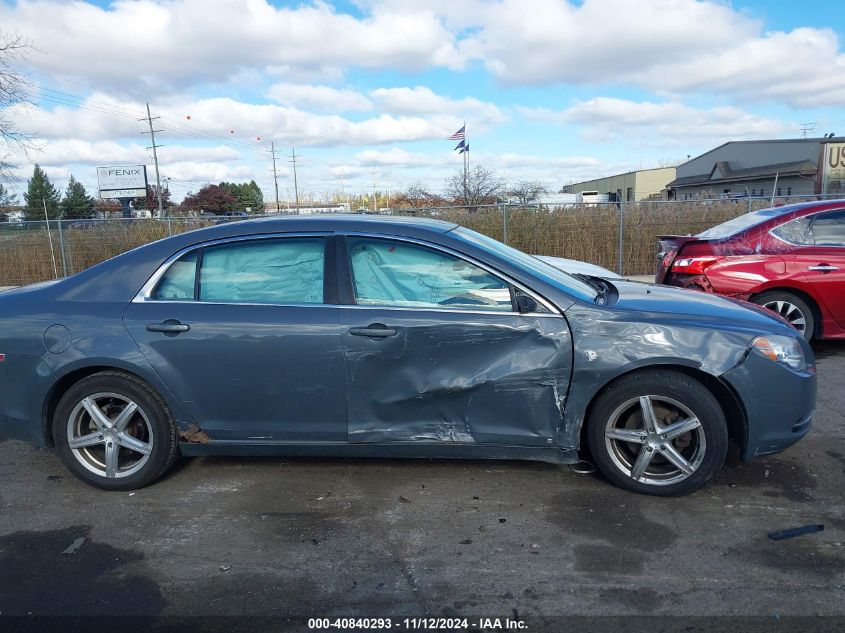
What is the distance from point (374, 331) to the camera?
3.61m

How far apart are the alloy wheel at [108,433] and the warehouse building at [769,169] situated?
1282 inches

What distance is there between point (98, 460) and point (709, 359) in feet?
12.0

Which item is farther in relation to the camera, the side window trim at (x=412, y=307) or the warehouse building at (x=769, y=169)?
the warehouse building at (x=769, y=169)

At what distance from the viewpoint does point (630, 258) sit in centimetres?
1405

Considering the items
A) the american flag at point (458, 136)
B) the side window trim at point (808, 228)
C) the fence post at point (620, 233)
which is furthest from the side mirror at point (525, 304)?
the american flag at point (458, 136)

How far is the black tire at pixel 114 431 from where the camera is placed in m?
3.84

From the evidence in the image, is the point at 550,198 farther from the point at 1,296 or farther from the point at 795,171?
the point at 1,296

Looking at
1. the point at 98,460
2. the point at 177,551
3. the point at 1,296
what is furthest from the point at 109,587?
the point at 1,296

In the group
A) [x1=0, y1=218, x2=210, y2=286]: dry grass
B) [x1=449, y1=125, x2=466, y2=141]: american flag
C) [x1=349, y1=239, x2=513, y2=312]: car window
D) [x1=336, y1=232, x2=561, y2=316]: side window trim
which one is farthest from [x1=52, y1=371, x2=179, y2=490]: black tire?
[x1=449, y1=125, x2=466, y2=141]: american flag

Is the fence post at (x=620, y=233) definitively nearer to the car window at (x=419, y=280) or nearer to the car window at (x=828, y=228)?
the car window at (x=828, y=228)

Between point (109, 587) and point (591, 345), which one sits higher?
Result: point (591, 345)

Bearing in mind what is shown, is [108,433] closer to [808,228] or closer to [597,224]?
[808,228]

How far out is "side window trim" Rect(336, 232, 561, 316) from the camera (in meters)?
3.63

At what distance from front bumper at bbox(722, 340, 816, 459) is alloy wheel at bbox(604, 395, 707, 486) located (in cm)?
28
